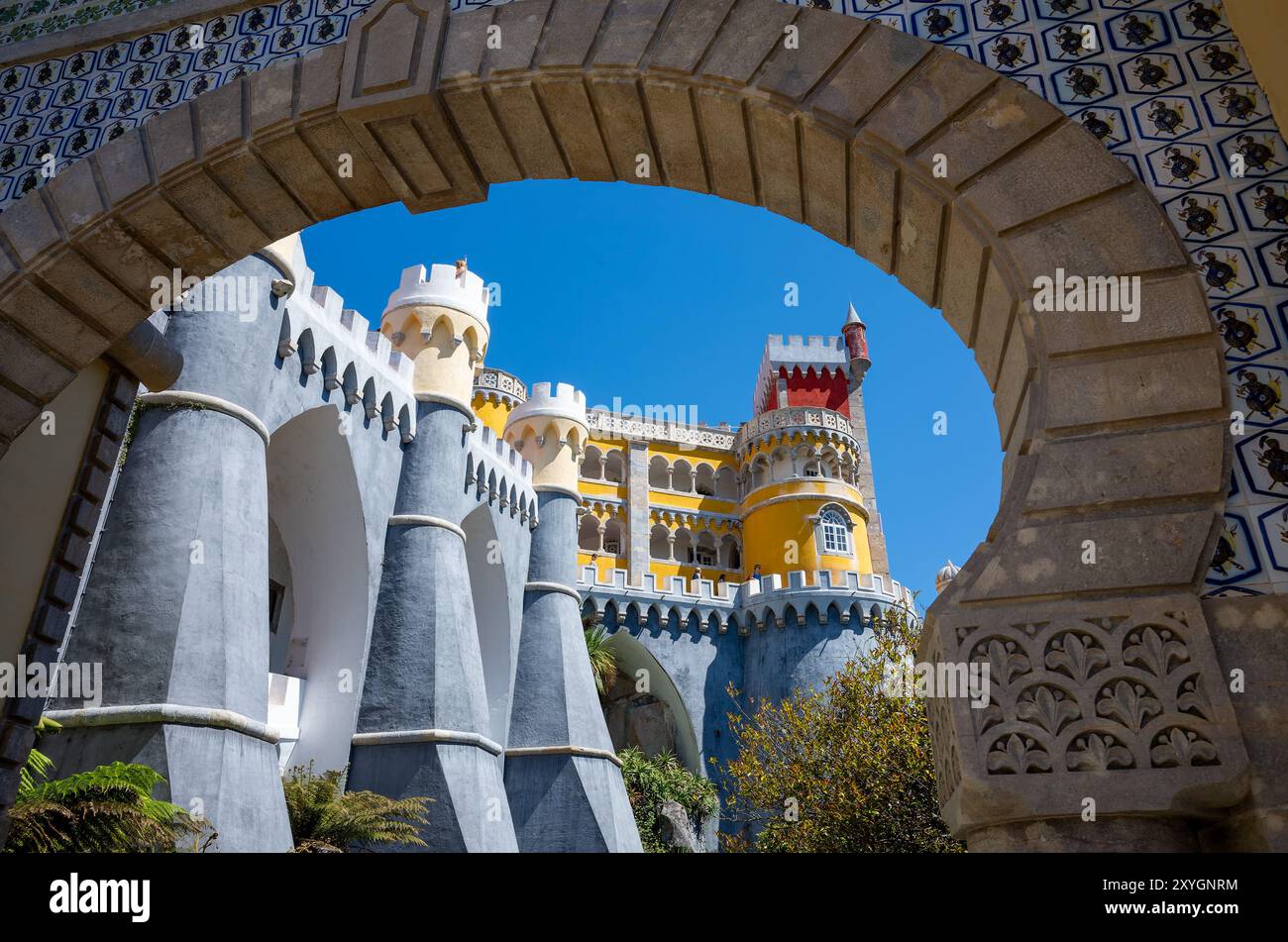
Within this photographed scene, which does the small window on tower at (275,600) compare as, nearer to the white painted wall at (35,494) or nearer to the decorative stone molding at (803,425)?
the white painted wall at (35,494)

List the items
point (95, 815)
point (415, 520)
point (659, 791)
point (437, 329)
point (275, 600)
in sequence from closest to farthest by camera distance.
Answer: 1. point (95, 815)
2. point (415, 520)
3. point (275, 600)
4. point (437, 329)
5. point (659, 791)

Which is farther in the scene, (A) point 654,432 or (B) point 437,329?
(A) point 654,432

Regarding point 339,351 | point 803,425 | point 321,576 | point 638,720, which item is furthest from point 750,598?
point 339,351

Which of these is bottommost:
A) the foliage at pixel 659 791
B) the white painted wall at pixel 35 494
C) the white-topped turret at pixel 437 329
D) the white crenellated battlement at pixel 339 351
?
the foliage at pixel 659 791

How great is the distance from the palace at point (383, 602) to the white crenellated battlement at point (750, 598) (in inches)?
3.1

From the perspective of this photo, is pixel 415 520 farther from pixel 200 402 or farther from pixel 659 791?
pixel 659 791

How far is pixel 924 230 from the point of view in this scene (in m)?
3.78

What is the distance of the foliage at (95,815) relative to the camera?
739 centimetres

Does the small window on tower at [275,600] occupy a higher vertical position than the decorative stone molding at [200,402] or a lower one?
lower

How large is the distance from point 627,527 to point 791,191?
117 ft

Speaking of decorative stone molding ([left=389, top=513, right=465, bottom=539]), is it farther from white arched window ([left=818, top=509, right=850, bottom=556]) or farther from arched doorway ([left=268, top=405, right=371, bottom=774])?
white arched window ([left=818, top=509, right=850, bottom=556])

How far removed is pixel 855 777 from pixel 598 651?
1218 cm

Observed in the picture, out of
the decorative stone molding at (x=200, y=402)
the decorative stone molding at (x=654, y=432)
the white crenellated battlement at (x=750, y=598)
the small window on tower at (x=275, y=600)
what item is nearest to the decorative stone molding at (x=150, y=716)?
the decorative stone molding at (x=200, y=402)
